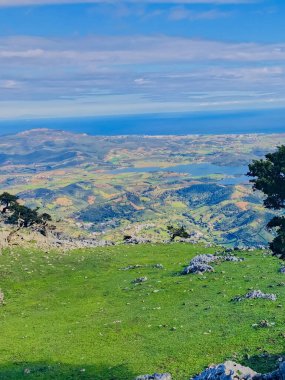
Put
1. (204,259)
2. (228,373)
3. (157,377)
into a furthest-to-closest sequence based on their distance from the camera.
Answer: (204,259) < (157,377) < (228,373)

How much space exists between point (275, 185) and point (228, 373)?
15113mm

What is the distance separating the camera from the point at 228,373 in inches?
932

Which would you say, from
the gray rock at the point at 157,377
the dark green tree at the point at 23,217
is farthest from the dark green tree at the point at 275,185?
the dark green tree at the point at 23,217

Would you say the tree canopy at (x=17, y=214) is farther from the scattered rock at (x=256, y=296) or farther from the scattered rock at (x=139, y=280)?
the scattered rock at (x=256, y=296)

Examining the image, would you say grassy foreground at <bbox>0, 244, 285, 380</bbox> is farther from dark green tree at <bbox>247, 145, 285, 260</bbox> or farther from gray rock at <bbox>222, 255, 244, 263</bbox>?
dark green tree at <bbox>247, 145, 285, 260</bbox>

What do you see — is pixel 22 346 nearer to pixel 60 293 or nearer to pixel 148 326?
pixel 148 326

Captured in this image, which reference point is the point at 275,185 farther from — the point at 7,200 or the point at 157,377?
the point at 7,200

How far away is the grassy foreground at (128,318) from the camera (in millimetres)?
31172

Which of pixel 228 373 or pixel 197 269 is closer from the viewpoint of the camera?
pixel 228 373

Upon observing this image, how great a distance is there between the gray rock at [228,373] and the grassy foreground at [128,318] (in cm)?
371

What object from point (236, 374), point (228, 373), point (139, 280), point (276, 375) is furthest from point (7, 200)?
point (276, 375)

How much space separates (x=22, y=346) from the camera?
37.0m

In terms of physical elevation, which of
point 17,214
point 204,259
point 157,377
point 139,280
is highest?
point 17,214

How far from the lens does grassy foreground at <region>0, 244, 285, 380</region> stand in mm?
31172
